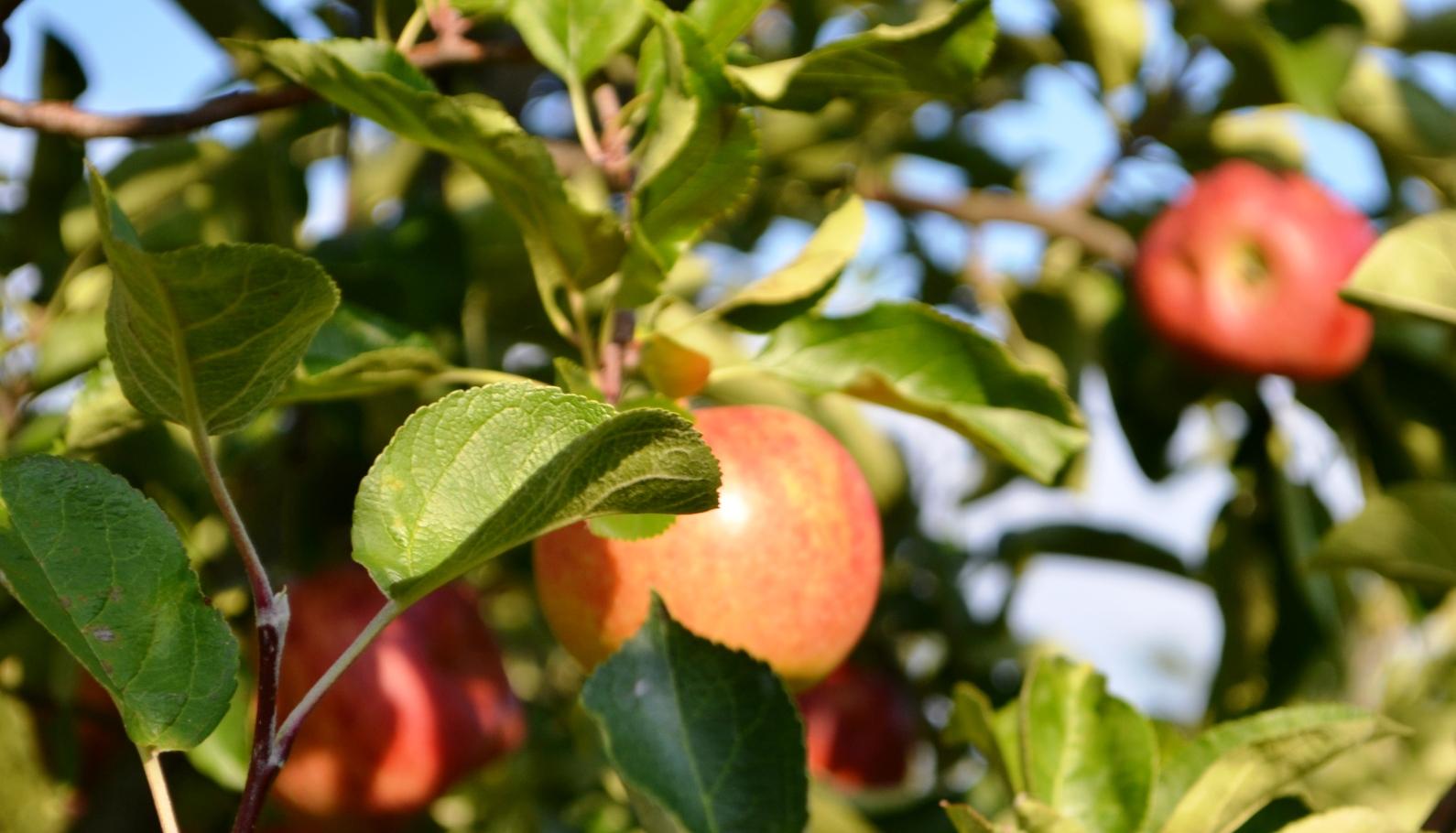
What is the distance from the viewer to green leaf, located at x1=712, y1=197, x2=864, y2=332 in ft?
3.10

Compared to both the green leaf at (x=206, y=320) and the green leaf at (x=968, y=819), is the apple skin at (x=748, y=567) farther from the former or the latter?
the green leaf at (x=206, y=320)

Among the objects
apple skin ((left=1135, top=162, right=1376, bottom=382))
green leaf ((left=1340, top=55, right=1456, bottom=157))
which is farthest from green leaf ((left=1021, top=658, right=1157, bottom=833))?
green leaf ((left=1340, top=55, right=1456, bottom=157))

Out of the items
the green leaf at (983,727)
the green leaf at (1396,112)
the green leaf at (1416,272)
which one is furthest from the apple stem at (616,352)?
the green leaf at (1396,112)

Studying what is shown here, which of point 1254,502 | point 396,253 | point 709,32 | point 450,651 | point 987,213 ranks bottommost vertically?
point 1254,502

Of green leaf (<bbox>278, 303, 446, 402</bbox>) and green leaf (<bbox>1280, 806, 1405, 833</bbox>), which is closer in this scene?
green leaf (<bbox>1280, 806, 1405, 833</bbox>)

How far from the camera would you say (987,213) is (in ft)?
5.81

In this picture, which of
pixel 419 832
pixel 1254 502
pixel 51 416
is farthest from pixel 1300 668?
pixel 51 416

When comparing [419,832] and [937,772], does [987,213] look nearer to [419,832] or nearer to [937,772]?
[937,772]

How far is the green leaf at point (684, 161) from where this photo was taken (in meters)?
0.80

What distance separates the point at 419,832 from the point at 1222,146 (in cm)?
134

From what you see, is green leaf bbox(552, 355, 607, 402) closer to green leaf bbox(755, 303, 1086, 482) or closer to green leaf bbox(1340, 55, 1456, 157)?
green leaf bbox(755, 303, 1086, 482)

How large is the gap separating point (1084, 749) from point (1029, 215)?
1024 mm

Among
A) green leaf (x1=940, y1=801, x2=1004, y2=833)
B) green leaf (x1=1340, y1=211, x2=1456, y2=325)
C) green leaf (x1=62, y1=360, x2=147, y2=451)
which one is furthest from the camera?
green leaf (x1=1340, y1=211, x2=1456, y2=325)

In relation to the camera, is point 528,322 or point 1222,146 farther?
point 1222,146
